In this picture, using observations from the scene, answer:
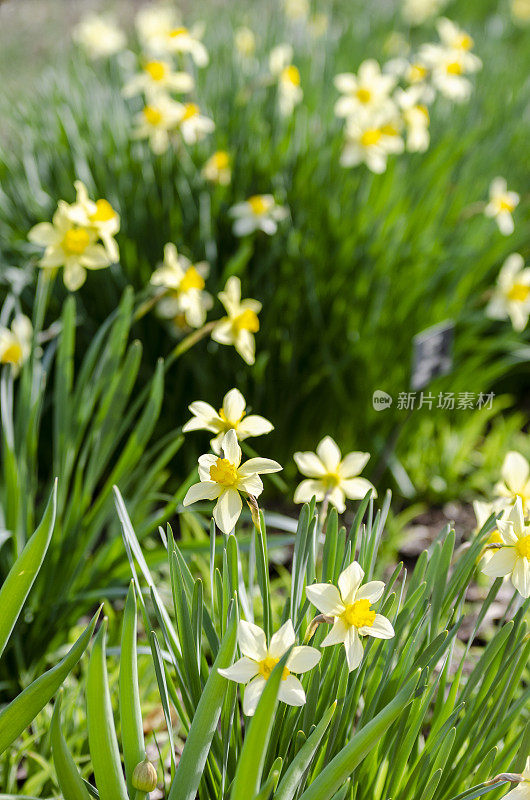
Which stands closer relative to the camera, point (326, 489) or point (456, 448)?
point (326, 489)

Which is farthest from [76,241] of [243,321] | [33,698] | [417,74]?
[417,74]

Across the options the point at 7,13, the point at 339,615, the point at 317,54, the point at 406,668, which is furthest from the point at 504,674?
the point at 7,13

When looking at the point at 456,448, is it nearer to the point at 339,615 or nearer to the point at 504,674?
the point at 504,674

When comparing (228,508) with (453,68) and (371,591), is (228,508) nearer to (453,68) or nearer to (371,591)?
(371,591)

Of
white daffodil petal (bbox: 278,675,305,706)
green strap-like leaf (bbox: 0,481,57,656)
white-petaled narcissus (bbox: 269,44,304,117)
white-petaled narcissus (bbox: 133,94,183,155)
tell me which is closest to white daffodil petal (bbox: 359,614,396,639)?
white daffodil petal (bbox: 278,675,305,706)

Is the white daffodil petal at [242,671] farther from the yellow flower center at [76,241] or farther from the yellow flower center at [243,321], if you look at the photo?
the yellow flower center at [76,241]
